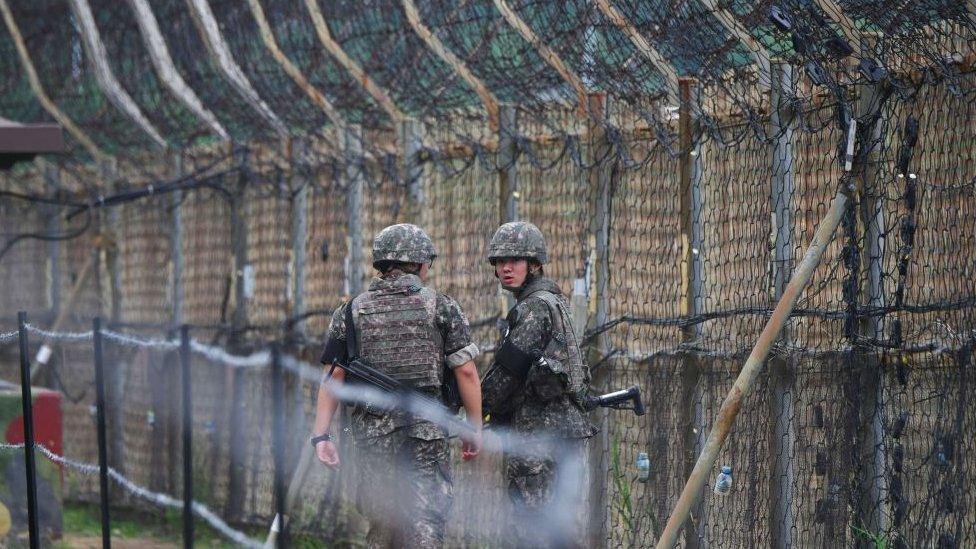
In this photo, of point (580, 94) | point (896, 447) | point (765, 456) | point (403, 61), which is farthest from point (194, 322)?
point (896, 447)

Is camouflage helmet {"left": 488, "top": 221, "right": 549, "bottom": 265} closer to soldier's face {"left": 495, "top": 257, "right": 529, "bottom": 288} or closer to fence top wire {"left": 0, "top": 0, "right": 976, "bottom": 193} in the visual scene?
soldier's face {"left": 495, "top": 257, "right": 529, "bottom": 288}

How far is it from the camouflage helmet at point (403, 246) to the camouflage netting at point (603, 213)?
0.86 m

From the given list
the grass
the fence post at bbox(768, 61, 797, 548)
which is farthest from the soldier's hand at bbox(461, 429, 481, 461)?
the grass

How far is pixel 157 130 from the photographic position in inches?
425

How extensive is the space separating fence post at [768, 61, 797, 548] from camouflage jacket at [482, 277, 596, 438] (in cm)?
79

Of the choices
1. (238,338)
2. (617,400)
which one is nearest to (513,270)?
(617,400)

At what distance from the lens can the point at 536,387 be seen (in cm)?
648

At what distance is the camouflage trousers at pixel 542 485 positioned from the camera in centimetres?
648

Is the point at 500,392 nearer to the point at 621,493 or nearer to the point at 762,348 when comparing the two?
the point at 621,493

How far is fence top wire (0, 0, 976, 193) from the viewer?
586cm

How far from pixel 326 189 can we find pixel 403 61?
42.7 inches

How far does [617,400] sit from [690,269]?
0.66m

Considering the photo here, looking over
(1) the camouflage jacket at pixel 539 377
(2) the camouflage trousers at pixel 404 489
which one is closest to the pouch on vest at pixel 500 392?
(1) the camouflage jacket at pixel 539 377

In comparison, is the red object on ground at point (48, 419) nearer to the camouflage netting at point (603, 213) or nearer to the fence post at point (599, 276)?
the camouflage netting at point (603, 213)
